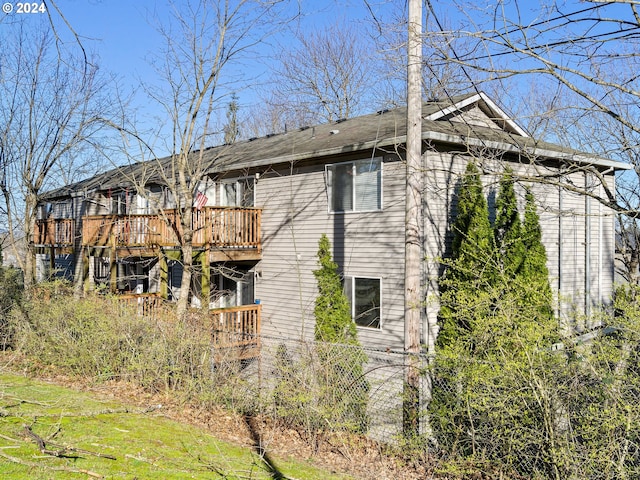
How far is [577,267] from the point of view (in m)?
15.0

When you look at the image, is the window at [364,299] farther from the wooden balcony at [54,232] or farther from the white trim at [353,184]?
the wooden balcony at [54,232]

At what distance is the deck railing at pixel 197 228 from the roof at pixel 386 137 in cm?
128

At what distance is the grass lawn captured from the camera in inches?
226

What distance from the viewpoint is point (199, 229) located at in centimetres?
1351

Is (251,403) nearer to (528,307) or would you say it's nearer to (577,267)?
(528,307)

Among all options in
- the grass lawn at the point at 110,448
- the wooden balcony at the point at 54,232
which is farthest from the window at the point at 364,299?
the wooden balcony at the point at 54,232

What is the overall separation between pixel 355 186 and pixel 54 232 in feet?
48.5

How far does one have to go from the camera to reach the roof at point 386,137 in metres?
11.5

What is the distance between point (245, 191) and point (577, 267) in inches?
363

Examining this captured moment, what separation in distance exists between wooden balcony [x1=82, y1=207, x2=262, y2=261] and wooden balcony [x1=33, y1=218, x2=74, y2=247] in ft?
17.4

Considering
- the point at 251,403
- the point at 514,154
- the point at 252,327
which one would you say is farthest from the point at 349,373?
the point at 514,154

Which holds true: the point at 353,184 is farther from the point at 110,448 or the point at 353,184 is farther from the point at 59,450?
the point at 59,450

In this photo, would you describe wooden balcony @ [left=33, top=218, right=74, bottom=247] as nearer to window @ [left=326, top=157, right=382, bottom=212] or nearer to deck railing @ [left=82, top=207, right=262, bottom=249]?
deck railing @ [left=82, top=207, right=262, bottom=249]

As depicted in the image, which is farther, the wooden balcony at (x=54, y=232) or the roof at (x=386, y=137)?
the wooden balcony at (x=54, y=232)
